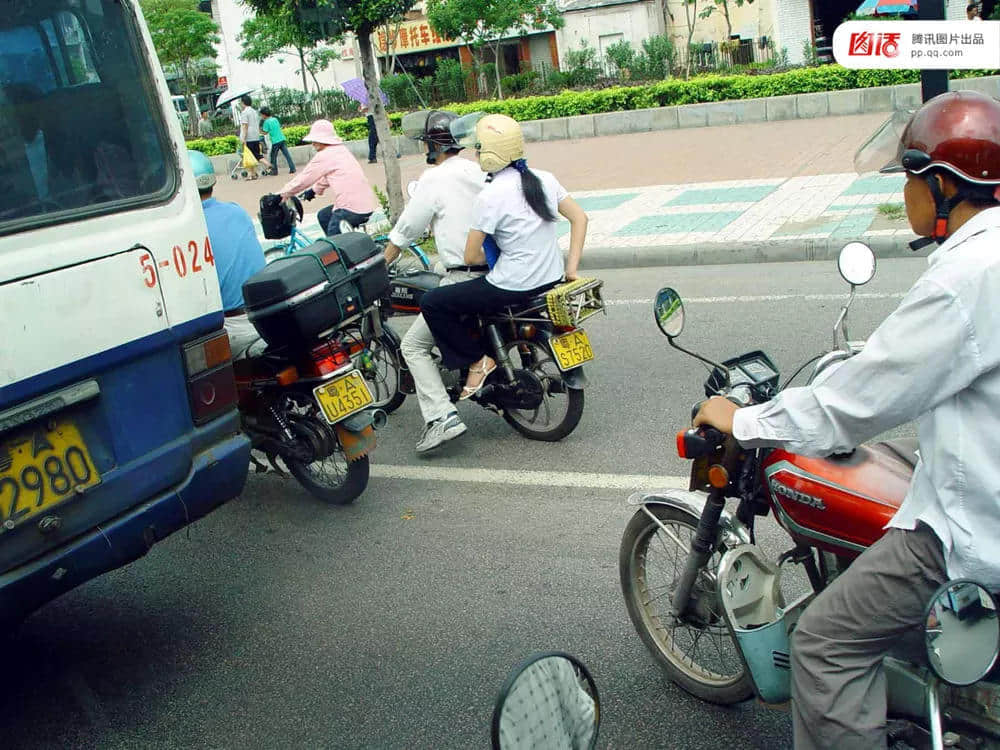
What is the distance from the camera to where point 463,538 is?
4.70 metres

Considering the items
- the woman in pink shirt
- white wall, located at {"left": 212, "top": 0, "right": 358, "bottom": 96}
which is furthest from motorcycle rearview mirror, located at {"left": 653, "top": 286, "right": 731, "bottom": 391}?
white wall, located at {"left": 212, "top": 0, "right": 358, "bottom": 96}

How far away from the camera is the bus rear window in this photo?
3.34m

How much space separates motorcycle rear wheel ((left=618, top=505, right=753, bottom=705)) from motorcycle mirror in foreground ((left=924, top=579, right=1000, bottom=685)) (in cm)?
105

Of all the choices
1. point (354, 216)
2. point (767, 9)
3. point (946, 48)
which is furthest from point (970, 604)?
point (767, 9)

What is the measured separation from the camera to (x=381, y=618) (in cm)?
411

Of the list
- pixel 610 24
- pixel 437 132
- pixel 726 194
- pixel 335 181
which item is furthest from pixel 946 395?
pixel 610 24

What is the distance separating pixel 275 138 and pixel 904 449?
21509mm

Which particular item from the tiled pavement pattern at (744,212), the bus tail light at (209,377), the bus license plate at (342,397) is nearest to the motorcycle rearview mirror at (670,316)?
the bus tail light at (209,377)

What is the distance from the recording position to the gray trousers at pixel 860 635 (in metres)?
2.32

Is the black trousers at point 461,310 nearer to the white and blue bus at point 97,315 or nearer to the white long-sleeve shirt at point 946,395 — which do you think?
the white and blue bus at point 97,315

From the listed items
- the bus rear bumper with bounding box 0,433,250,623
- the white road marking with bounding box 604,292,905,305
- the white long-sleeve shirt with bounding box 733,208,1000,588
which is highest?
the white long-sleeve shirt with bounding box 733,208,1000,588

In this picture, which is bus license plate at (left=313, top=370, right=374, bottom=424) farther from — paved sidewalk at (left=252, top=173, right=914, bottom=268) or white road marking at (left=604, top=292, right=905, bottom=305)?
paved sidewalk at (left=252, top=173, right=914, bottom=268)

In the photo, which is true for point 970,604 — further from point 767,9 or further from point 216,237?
point 767,9

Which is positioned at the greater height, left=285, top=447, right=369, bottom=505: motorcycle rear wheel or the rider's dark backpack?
the rider's dark backpack
